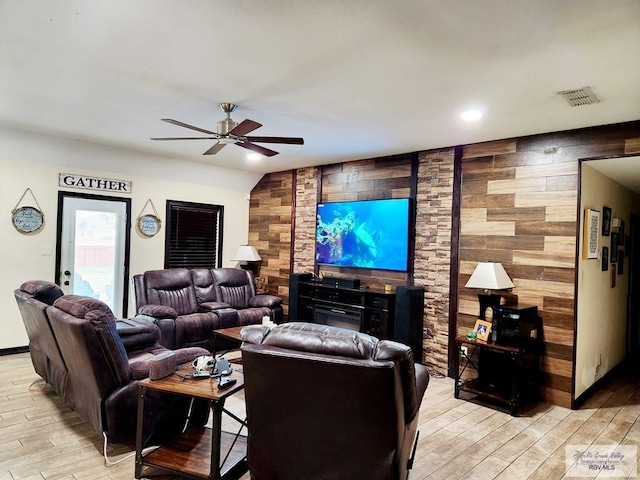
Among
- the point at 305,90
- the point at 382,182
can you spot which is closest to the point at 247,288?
the point at 382,182

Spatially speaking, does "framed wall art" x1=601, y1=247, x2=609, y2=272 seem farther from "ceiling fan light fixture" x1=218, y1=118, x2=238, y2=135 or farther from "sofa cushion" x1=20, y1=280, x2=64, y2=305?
"sofa cushion" x1=20, y1=280, x2=64, y2=305

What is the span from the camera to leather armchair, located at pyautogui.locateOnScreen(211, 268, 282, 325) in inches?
238

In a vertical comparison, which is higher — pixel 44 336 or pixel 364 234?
pixel 364 234

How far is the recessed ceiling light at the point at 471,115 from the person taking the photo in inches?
141

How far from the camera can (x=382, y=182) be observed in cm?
564

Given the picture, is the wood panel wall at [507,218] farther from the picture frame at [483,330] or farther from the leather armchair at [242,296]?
the leather armchair at [242,296]

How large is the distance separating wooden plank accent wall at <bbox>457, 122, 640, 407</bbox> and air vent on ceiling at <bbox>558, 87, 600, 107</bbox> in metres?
0.78

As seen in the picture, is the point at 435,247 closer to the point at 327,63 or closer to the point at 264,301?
the point at 264,301

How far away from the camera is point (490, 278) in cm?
400

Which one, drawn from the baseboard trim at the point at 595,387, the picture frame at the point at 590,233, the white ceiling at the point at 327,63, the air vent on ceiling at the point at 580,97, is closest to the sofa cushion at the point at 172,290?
the white ceiling at the point at 327,63

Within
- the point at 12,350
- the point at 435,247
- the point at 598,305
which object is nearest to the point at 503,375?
the point at 598,305

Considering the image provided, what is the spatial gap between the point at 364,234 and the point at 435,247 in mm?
1066

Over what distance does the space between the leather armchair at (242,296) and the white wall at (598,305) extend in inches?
150

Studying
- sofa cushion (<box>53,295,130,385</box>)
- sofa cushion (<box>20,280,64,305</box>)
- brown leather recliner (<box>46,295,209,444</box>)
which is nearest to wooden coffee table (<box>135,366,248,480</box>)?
brown leather recliner (<box>46,295,209,444</box>)
